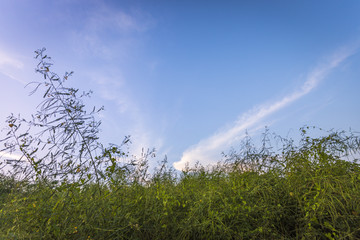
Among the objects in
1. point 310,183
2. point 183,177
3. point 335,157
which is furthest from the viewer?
point 183,177

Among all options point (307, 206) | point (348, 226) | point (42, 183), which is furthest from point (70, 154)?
point (348, 226)

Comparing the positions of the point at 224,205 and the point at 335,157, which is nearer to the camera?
the point at 224,205

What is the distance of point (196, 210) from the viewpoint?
299 cm

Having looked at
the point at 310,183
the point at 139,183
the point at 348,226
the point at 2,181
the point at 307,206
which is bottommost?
the point at 348,226

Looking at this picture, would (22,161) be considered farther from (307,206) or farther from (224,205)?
(307,206)

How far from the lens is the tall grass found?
2.74 m

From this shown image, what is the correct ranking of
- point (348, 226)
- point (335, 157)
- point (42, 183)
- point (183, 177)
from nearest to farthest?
1. point (348, 226)
2. point (42, 183)
3. point (335, 157)
4. point (183, 177)

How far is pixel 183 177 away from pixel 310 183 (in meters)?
2.24

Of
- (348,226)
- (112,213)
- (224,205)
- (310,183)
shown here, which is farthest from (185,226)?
(310,183)

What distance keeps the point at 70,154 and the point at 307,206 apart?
2.82 m

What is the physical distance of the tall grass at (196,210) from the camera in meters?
2.74

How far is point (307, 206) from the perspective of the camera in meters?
3.12

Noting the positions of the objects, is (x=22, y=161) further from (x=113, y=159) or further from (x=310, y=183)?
(x=310, y=183)

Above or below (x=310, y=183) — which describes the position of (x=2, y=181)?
above
